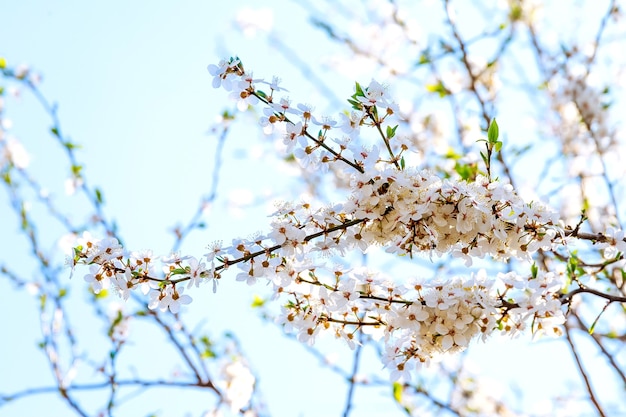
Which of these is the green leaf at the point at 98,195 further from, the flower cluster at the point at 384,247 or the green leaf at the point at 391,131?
the green leaf at the point at 391,131

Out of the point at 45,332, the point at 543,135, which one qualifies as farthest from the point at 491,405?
the point at 45,332

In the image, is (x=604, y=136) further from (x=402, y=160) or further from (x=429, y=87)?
(x=402, y=160)

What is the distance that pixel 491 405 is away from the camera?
273 inches

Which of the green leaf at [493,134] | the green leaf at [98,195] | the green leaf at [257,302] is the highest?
the green leaf at [98,195]

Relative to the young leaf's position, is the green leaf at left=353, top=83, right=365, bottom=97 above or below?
above

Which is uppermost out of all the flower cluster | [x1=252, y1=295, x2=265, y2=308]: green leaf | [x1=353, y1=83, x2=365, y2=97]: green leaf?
[x1=252, y1=295, x2=265, y2=308]: green leaf

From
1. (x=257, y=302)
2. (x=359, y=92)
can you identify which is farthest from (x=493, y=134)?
(x=257, y=302)

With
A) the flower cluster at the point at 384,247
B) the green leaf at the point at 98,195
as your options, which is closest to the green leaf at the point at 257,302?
the green leaf at the point at 98,195

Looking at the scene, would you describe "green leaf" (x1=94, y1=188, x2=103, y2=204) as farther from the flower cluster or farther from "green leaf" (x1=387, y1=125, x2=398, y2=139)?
"green leaf" (x1=387, y1=125, x2=398, y2=139)

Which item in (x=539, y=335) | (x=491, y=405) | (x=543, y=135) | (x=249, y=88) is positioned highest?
(x=543, y=135)

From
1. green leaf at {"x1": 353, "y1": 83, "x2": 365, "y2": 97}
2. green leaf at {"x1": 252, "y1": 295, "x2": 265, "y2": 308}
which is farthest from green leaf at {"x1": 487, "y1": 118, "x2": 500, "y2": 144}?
green leaf at {"x1": 252, "y1": 295, "x2": 265, "y2": 308}

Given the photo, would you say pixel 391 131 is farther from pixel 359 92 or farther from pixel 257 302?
pixel 257 302

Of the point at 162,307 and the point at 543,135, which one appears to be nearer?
the point at 162,307

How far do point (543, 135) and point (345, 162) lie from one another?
4.82m
